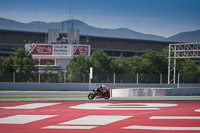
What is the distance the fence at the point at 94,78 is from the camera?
46.9 meters

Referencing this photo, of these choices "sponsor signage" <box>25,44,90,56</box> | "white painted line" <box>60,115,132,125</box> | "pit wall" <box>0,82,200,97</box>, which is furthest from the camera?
"sponsor signage" <box>25,44,90,56</box>

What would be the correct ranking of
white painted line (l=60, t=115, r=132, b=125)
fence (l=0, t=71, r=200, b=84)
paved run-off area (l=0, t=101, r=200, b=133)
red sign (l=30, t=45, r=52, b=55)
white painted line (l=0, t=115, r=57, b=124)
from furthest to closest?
red sign (l=30, t=45, r=52, b=55)
fence (l=0, t=71, r=200, b=84)
white painted line (l=0, t=115, r=57, b=124)
white painted line (l=60, t=115, r=132, b=125)
paved run-off area (l=0, t=101, r=200, b=133)

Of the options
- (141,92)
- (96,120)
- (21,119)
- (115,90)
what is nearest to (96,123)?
(96,120)

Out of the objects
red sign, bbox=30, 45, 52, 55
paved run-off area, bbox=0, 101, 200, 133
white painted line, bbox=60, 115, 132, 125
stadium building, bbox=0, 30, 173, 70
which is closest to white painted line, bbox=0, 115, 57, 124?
paved run-off area, bbox=0, 101, 200, 133

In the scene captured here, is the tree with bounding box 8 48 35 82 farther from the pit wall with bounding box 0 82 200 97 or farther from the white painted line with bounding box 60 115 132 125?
the white painted line with bounding box 60 115 132 125

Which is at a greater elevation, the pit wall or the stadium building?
the stadium building

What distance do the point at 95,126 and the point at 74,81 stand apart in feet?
117

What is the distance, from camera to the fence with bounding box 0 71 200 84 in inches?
1847

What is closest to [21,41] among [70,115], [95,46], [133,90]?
[95,46]

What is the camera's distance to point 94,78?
49.9m

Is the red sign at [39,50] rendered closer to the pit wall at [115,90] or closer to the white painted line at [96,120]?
the pit wall at [115,90]

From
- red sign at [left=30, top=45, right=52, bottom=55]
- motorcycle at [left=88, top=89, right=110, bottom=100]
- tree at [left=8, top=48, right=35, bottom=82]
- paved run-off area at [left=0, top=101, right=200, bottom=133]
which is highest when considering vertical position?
red sign at [left=30, top=45, right=52, bottom=55]

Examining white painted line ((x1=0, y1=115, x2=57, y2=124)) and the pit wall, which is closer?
white painted line ((x1=0, y1=115, x2=57, y2=124))

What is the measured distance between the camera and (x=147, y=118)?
1709 centimetres
